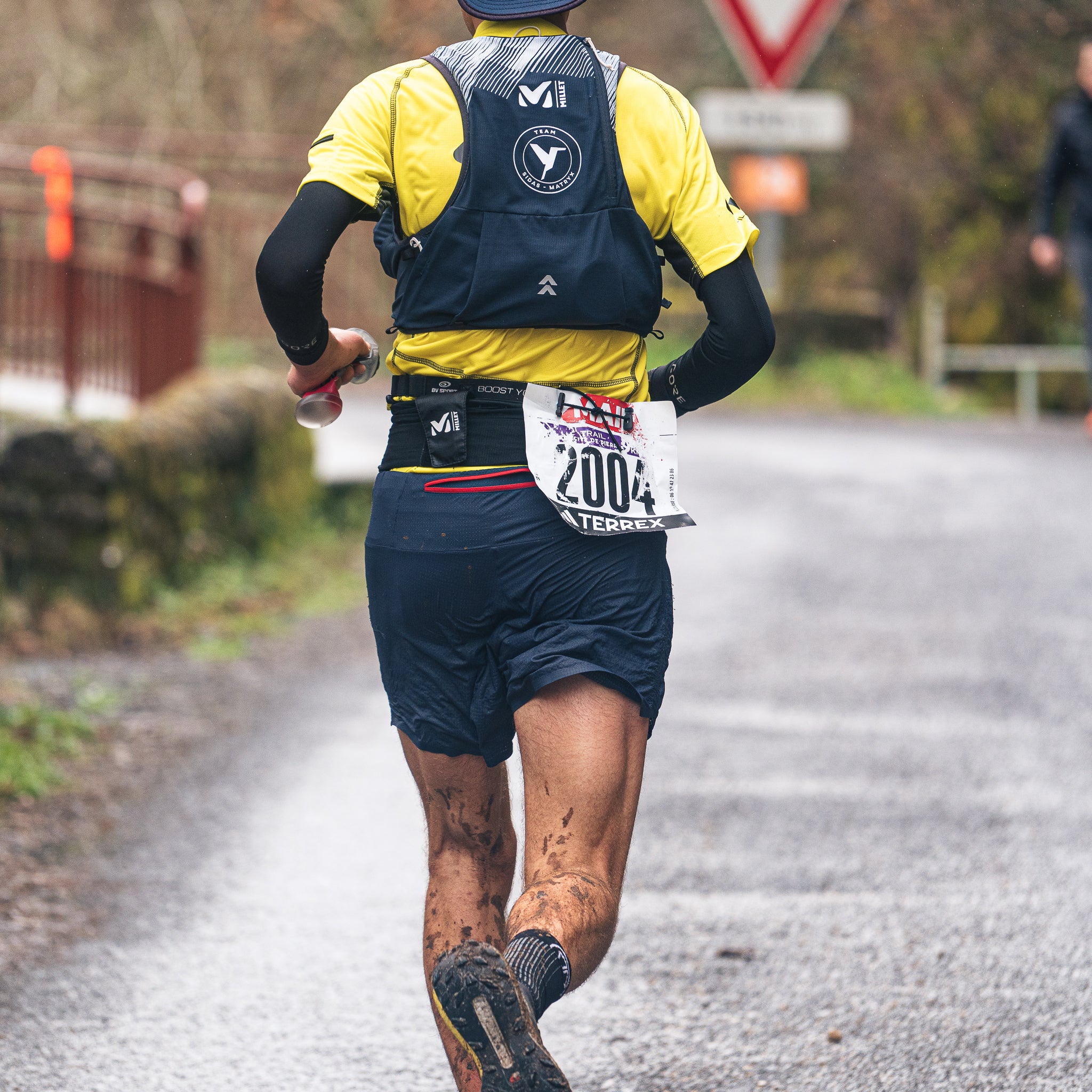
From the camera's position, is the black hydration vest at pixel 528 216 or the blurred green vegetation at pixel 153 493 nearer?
the black hydration vest at pixel 528 216

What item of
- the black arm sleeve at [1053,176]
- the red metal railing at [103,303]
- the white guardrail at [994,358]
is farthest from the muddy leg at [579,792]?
the white guardrail at [994,358]

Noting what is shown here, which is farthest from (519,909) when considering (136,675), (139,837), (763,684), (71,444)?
(71,444)

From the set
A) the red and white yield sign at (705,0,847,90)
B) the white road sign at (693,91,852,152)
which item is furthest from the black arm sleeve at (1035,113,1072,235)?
the white road sign at (693,91,852,152)

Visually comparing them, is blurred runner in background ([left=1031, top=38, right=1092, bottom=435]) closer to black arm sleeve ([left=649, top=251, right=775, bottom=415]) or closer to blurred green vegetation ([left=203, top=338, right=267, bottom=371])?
black arm sleeve ([left=649, top=251, right=775, bottom=415])

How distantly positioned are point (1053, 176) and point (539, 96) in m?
8.30

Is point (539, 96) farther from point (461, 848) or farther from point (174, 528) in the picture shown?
point (174, 528)

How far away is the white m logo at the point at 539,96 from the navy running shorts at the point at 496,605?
0.58m

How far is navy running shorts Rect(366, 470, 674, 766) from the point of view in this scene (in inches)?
112

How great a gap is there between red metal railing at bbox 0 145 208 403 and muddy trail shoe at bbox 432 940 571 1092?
6.82m

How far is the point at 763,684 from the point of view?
23.1ft

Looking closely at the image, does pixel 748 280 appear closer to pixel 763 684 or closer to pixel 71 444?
pixel 763 684

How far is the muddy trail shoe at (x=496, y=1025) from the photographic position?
8.03 feet

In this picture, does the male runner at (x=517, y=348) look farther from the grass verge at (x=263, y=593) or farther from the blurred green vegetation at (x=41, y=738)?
the grass verge at (x=263, y=593)

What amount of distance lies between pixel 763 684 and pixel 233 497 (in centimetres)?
366
